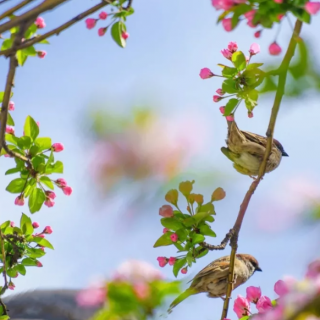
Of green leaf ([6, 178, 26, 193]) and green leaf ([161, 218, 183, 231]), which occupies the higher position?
green leaf ([6, 178, 26, 193])

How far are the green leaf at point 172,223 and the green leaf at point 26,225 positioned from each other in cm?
100

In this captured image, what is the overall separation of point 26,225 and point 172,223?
3.46 ft

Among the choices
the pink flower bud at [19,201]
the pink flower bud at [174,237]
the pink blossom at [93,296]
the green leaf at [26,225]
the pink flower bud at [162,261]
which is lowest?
the pink blossom at [93,296]

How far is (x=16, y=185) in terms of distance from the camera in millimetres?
2928

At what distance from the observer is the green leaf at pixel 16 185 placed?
292cm

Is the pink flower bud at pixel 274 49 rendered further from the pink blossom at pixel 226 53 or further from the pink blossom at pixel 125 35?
the pink blossom at pixel 226 53

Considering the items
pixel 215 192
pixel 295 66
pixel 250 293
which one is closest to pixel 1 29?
pixel 295 66

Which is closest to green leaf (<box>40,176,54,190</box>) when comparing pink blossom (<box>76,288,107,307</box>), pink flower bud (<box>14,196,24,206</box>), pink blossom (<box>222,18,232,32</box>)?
pink flower bud (<box>14,196,24,206</box>)

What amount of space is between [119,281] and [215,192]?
5.72 feet

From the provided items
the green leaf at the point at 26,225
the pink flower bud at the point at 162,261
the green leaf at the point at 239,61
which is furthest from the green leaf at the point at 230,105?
the green leaf at the point at 26,225

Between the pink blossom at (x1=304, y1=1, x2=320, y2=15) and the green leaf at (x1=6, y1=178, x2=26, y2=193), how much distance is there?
181cm

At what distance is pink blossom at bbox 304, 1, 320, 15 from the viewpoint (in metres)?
1.67

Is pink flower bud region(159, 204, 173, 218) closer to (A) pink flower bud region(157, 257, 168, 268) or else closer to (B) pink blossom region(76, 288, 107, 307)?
(A) pink flower bud region(157, 257, 168, 268)

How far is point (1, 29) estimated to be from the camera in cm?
192
